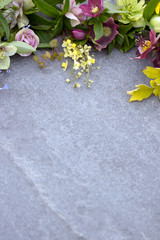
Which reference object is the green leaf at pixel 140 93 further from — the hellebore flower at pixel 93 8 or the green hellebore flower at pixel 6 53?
the green hellebore flower at pixel 6 53

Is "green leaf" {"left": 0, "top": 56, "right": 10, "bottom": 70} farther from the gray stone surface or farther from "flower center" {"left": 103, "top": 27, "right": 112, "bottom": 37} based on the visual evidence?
"flower center" {"left": 103, "top": 27, "right": 112, "bottom": 37}

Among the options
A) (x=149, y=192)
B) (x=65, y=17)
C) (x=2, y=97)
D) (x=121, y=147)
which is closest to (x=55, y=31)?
(x=65, y=17)

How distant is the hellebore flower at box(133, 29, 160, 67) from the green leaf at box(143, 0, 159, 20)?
74 millimetres

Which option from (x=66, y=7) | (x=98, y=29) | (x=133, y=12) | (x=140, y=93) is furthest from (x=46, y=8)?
(x=140, y=93)

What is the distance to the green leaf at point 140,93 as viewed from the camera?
894 millimetres

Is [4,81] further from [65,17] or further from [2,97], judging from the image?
[65,17]

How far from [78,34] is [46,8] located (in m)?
0.12

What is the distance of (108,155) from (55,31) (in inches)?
16.9

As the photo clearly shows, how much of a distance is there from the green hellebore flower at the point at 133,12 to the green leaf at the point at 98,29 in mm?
70

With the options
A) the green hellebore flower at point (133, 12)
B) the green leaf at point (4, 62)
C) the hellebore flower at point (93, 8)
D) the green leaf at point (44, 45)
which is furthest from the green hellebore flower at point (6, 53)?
the green hellebore flower at point (133, 12)

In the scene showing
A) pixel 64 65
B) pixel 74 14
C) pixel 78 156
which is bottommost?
pixel 78 156

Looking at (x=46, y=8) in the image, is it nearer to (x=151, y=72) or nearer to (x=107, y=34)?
(x=107, y=34)

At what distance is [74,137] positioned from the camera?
847 millimetres

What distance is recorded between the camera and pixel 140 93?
899mm
